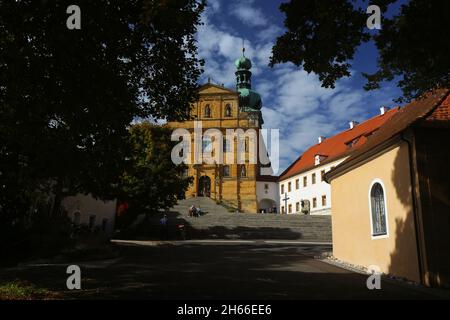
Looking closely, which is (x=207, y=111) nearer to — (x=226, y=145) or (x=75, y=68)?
(x=226, y=145)

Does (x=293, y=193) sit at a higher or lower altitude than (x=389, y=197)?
higher

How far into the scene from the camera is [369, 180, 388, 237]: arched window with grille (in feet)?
43.8

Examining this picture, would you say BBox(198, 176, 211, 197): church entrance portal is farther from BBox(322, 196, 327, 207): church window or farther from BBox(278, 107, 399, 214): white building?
BBox(322, 196, 327, 207): church window

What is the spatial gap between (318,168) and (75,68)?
49.0m

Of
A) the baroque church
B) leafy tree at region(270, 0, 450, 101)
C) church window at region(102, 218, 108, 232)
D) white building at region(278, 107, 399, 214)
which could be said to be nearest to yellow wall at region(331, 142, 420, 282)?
leafy tree at region(270, 0, 450, 101)

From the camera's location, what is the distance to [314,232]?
33.4m

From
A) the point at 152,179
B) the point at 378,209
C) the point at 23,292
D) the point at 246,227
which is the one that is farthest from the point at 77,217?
the point at 23,292

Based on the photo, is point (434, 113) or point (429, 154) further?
point (434, 113)

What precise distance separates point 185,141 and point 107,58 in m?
49.3

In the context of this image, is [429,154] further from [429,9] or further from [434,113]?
[429,9]

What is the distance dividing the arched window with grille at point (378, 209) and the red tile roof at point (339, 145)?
32276mm

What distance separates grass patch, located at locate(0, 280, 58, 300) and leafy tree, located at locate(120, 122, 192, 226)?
18.5m

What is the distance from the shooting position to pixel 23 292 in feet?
25.5

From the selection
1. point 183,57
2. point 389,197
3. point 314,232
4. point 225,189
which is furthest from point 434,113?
point 225,189
